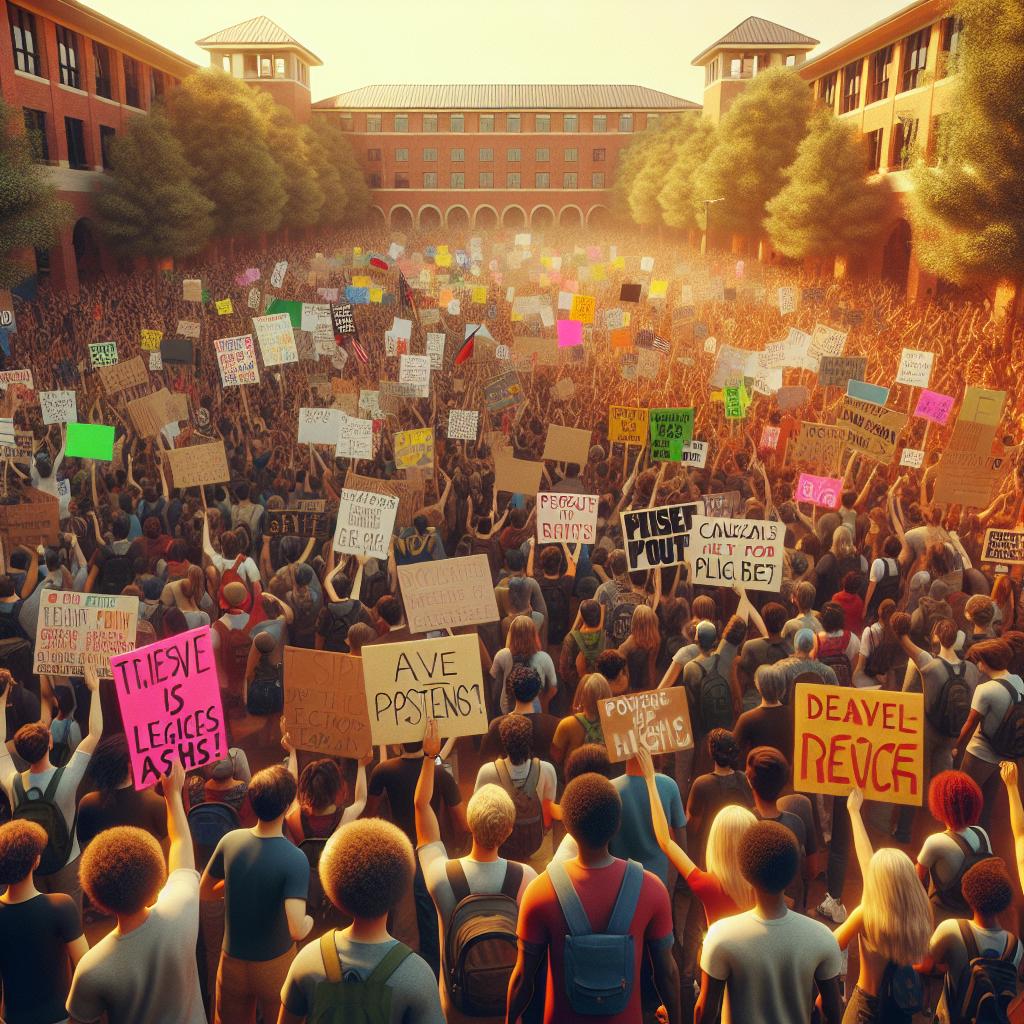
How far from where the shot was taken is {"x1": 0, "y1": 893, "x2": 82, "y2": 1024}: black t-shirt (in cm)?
305

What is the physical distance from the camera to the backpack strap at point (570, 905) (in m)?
2.82

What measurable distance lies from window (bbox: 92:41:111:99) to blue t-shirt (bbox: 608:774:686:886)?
38.1 m

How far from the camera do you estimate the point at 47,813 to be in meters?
3.95

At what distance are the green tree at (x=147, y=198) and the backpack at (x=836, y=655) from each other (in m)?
31.2

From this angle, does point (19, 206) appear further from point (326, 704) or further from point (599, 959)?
point (599, 959)

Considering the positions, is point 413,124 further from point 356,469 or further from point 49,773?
point 49,773

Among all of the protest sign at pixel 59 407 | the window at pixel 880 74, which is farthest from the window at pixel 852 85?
the protest sign at pixel 59 407

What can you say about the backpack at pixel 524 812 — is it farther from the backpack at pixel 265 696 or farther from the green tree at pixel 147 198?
the green tree at pixel 147 198

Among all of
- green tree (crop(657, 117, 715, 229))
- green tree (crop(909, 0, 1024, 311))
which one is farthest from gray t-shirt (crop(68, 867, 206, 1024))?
green tree (crop(657, 117, 715, 229))

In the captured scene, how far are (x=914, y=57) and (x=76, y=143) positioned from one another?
28.6m

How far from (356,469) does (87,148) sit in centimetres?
2885

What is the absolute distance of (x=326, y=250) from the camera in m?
51.3

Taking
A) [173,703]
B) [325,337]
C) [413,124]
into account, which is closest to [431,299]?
[325,337]

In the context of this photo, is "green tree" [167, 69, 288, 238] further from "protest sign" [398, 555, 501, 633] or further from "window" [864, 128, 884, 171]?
"protest sign" [398, 555, 501, 633]
